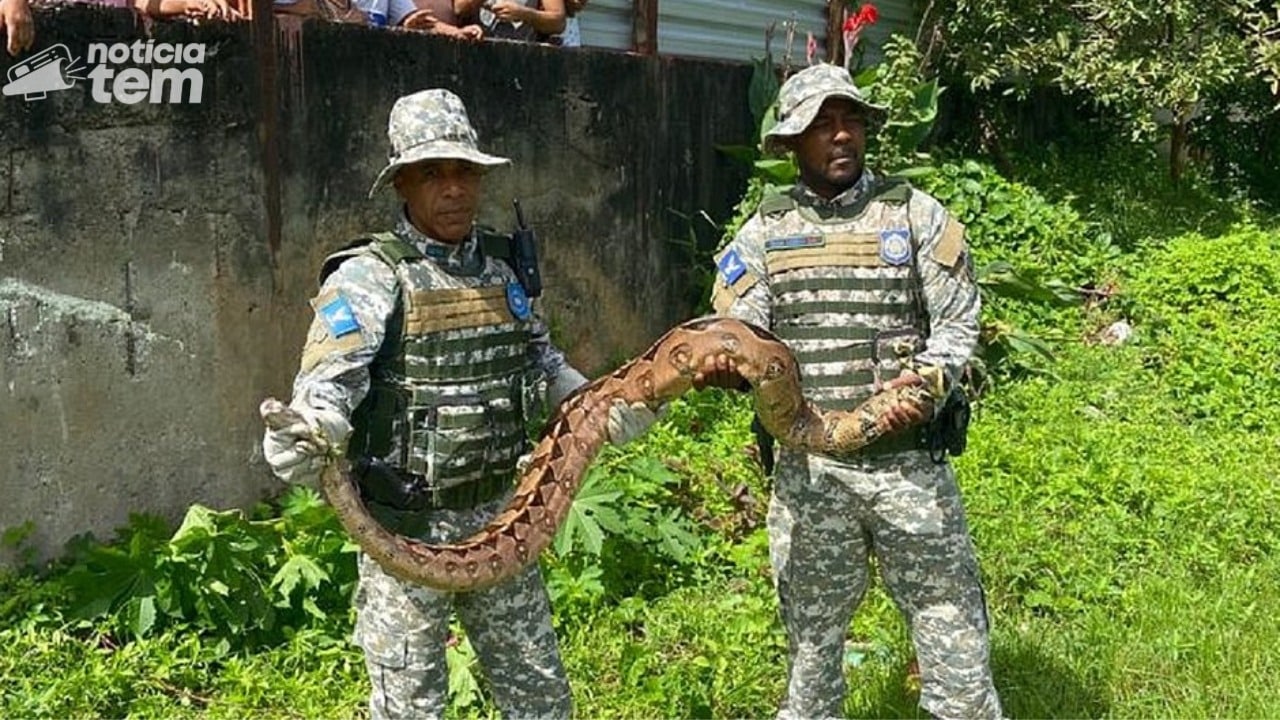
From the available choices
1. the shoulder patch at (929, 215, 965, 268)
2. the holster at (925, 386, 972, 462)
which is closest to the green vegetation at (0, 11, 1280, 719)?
the holster at (925, 386, 972, 462)

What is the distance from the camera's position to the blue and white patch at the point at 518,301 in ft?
12.1

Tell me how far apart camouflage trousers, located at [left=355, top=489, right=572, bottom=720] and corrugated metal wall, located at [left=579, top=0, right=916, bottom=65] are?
545 centimetres

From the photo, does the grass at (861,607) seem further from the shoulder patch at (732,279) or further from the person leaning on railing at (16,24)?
the person leaning on railing at (16,24)

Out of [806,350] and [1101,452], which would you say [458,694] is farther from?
[1101,452]

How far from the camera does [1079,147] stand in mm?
12430

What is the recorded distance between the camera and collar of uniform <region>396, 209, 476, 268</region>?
3.56 m

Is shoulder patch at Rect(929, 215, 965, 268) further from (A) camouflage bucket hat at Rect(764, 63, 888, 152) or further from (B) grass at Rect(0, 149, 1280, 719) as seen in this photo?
(B) grass at Rect(0, 149, 1280, 719)

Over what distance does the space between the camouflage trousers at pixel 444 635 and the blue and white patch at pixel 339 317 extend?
0.52 metres

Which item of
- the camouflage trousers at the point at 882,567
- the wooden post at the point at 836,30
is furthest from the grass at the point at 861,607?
the wooden post at the point at 836,30

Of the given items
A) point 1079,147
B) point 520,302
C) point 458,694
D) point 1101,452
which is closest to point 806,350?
point 520,302

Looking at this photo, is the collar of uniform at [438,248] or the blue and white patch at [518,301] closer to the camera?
the collar of uniform at [438,248]

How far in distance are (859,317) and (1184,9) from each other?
7.37m

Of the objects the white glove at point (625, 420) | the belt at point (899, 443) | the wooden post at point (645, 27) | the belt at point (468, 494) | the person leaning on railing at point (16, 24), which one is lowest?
the belt at point (468, 494)

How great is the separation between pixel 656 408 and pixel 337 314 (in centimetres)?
95
